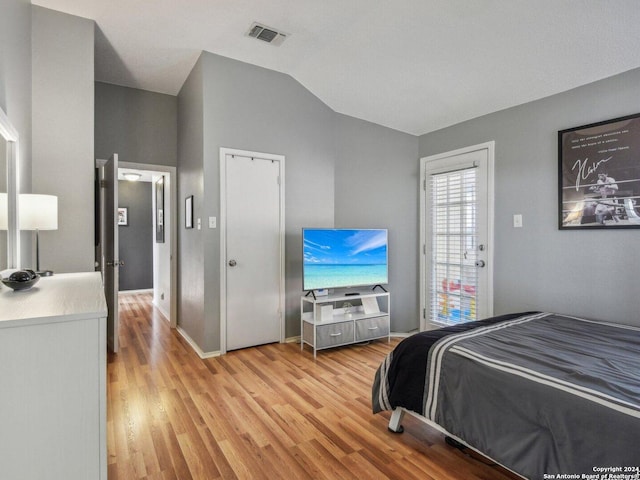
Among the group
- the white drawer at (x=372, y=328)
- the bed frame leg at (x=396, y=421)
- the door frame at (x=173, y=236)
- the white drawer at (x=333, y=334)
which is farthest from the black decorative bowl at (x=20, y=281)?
the door frame at (x=173, y=236)

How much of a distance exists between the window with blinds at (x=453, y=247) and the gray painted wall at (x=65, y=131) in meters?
3.52

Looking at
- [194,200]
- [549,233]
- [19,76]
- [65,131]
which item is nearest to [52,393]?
[19,76]

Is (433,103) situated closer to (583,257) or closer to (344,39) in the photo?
(344,39)

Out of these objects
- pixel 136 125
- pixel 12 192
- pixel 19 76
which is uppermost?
pixel 136 125

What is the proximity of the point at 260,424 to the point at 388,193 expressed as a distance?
301 cm

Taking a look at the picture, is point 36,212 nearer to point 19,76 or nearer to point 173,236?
point 19,76

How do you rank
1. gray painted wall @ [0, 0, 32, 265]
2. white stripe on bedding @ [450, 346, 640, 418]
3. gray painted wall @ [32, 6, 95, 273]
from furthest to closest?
1. gray painted wall @ [32, 6, 95, 273]
2. gray painted wall @ [0, 0, 32, 265]
3. white stripe on bedding @ [450, 346, 640, 418]

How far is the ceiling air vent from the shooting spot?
2943 millimetres

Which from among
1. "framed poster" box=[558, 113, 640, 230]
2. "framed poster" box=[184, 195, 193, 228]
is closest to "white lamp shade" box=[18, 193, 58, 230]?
"framed poster" box=[184, 195, 193, 228]

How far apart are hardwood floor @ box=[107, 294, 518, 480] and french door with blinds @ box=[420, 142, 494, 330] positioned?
44.8 inches

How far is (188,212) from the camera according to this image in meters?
3.86

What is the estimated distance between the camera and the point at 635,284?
2596mm

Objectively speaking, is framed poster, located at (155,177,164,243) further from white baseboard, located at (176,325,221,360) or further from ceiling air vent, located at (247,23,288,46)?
ceiling air vent, located at (247,23,288,46)

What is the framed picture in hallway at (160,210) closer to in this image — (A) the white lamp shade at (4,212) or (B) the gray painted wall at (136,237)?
(B) the gray painted wall at (136,237)
